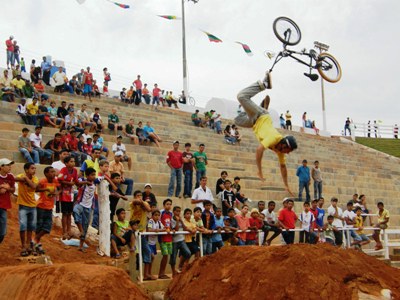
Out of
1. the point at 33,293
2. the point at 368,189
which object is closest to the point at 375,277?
the point at 33,293

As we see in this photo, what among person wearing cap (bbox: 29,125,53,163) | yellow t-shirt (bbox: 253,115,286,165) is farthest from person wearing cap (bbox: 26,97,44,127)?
yellow t-shirt (bbox: 253,115,286,165)

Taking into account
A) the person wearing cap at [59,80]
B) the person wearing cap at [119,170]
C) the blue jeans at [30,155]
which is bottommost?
the person wearing cap at [119,170]

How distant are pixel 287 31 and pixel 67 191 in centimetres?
493

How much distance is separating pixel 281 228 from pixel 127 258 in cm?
398

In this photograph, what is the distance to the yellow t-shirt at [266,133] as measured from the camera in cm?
841

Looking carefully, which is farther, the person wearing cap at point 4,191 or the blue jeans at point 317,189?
the blue jeans at point 317,189

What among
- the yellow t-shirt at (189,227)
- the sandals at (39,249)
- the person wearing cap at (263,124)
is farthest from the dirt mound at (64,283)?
the yellow t-shirt at (189,227)

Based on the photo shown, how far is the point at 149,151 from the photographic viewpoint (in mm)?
18484

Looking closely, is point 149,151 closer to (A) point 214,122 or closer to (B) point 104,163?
(B) point 104,163

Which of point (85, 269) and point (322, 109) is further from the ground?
point (322, 109)

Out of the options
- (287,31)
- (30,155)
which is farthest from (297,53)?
(30,155)

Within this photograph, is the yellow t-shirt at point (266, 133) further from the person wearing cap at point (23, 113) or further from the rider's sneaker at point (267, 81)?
the person wearing cap at point (23, 113)

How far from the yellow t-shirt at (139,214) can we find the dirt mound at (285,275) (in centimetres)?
177

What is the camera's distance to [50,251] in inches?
390
